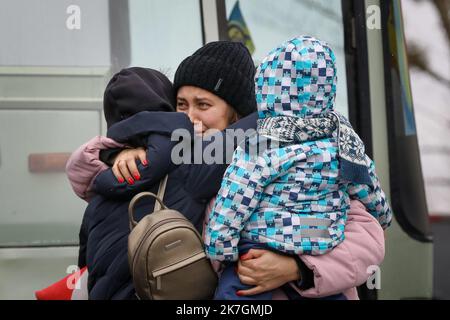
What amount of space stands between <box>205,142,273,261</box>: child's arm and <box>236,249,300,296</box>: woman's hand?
0.05 metres

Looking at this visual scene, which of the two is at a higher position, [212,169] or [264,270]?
[212,169]

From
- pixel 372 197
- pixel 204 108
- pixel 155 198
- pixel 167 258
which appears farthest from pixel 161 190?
pixel 372 197

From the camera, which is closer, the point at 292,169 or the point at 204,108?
the point at 292,169

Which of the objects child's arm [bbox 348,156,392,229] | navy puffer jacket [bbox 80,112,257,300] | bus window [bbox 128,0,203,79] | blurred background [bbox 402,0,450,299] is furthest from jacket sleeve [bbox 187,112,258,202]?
blurred background [bbox 402,0,450,299]

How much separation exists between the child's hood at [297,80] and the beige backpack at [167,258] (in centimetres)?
37

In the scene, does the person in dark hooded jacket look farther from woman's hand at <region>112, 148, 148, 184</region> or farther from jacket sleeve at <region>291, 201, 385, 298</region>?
jacket sleeve at <region>291, 201, 385, 298</region>

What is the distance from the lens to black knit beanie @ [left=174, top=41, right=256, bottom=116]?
227cm

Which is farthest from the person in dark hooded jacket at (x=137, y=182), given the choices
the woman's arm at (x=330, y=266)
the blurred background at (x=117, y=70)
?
the blurred background at (x=117, y=70)

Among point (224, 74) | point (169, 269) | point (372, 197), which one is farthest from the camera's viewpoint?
point (224, 74)

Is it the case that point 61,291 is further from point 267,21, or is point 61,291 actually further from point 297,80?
point 267,21

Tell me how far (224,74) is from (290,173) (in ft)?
1.43

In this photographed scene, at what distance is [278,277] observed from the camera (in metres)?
1.97

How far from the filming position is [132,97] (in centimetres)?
219
